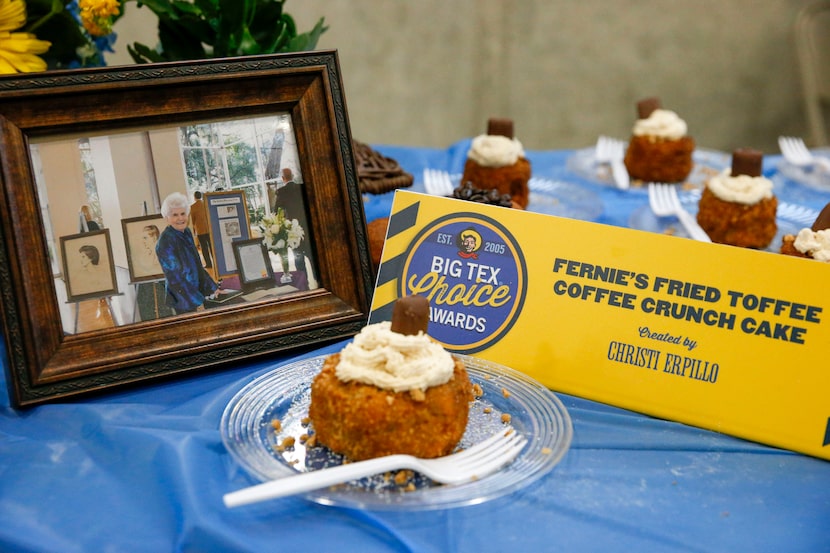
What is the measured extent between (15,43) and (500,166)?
1.14 metres

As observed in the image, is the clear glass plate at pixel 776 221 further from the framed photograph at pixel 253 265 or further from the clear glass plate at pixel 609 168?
the framed photograph at pixel 253 265

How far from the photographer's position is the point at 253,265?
4.29 feet

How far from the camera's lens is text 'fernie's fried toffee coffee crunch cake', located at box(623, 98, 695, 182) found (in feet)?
7.44

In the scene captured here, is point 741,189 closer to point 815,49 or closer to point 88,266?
point 88,266

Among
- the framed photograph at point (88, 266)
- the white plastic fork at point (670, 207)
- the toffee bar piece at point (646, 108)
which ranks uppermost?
the toffee bar piece at point (646, 108)

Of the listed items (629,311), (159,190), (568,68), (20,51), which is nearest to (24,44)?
(20,51)

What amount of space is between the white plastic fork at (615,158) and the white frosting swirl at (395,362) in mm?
1409

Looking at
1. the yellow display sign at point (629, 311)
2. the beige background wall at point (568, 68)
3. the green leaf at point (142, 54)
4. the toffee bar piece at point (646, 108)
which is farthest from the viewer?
the beige background wall at point (568, 68)

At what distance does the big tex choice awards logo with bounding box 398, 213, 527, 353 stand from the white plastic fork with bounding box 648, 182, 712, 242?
2.48ft

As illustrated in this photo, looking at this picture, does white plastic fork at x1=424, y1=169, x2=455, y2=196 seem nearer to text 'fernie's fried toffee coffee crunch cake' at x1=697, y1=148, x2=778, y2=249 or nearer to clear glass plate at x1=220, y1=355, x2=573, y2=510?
text 'fernie's fried toffee coffee crunch cake' at x1=697, y1=148, x2=778, y2=249

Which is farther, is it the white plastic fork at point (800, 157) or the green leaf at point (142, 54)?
the white plastic fork at point (800, 157)

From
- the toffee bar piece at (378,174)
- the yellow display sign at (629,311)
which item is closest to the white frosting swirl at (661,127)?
the toffee bar piece at (378,174)

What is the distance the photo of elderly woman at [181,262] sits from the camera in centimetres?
125

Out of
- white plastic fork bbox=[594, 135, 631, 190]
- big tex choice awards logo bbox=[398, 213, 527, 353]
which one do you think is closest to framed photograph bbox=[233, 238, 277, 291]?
big tex choice awards logo bbox=[398, 213, 527, 353]
